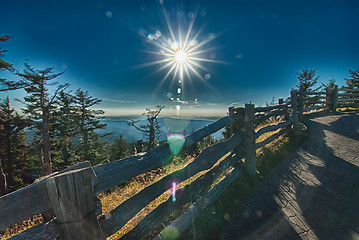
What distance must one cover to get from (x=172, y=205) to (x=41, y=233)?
1.66 m

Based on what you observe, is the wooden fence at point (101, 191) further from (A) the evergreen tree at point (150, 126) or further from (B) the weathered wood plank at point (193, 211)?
(A) the evergreen tree at point (150, 126)

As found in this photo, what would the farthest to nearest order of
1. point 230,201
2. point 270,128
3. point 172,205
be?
1. point 270,128
2. point 230,201
3. point 172,205

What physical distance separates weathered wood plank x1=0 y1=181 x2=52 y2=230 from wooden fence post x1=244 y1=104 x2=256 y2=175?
3.73m

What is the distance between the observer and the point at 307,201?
3.12m

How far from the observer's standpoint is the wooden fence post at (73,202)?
1196 mm

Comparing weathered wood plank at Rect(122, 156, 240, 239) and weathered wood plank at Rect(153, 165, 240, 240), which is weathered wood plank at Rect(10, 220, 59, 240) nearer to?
weathered wood plank at Rect(122, 156, 240, 239)

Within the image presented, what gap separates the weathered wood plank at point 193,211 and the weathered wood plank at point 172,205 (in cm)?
11

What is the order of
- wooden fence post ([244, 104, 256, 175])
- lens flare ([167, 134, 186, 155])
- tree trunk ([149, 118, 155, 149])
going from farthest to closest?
tree trunk ([149, 118, 155, 149])
wooden fence post ([244, 104, 256, 175])
lens flare ([167, 134, 186, 155])

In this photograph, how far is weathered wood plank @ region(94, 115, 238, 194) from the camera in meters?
1.54

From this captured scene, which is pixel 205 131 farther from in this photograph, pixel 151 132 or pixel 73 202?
pixel 151 132

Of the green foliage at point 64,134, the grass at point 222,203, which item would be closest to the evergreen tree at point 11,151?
the green foliage at point 64,134

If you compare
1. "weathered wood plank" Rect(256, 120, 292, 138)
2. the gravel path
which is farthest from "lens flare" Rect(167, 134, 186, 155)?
"weathered wood plank" Rect(256, 120, 292, 138)

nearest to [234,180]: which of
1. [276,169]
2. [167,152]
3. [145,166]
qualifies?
[276,169]

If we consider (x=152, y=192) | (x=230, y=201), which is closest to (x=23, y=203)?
(x=152, y=192)
